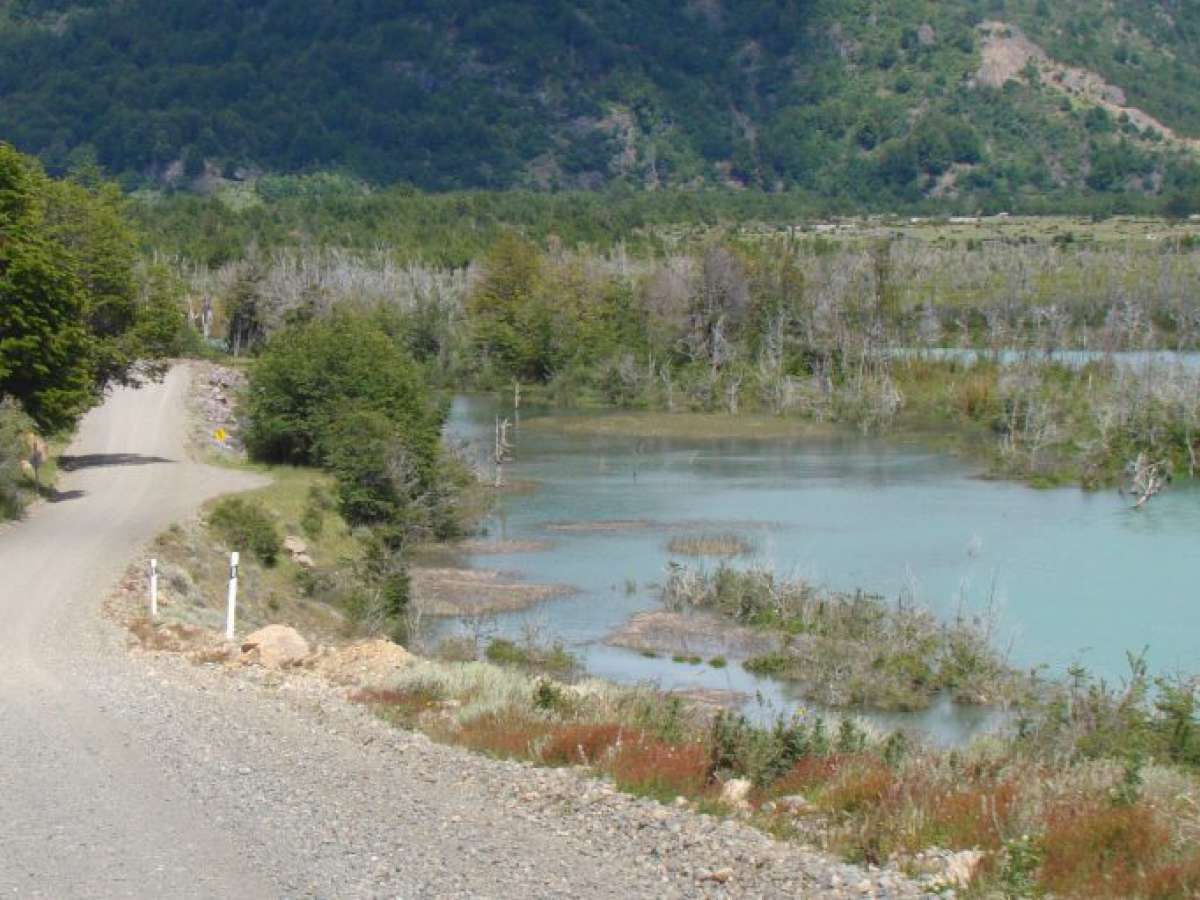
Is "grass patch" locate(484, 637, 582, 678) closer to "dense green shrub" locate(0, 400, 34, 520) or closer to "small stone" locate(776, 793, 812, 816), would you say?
"dense green shrub" locate(0, 400, 34, 520)

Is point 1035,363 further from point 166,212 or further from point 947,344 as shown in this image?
point 166,212

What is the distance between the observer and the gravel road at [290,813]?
11820 millimetres

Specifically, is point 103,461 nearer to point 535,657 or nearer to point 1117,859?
point 535,657

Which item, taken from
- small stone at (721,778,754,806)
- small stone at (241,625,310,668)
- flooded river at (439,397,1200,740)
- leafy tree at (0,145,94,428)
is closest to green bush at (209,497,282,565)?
leafy tree at (0,145,94,428)

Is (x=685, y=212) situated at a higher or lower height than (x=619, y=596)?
higher

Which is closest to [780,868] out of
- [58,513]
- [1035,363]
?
[58,513]

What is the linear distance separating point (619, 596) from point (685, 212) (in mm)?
154175

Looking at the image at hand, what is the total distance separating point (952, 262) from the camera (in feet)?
434

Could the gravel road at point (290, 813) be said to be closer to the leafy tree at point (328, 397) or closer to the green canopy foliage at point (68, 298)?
the green canopy foliage at point (68, 298)

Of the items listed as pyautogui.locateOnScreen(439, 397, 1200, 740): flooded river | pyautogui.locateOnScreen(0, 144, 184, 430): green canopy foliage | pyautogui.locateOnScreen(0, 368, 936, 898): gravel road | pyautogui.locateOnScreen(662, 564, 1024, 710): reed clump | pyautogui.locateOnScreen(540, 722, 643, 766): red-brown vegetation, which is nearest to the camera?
pyautogui.locateOnScreen(0, 368, 936, 898): gravel road

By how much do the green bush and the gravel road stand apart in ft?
57.2

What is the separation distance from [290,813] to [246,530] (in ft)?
84.0

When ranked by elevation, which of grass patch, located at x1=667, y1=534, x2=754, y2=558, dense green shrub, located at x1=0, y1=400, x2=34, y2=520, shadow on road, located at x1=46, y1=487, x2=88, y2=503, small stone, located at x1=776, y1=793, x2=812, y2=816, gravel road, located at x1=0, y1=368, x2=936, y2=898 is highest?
dense green shrub, located at x1=0, y1=400, x2=34, y2=520

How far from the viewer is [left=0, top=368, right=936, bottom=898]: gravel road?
465 inches
